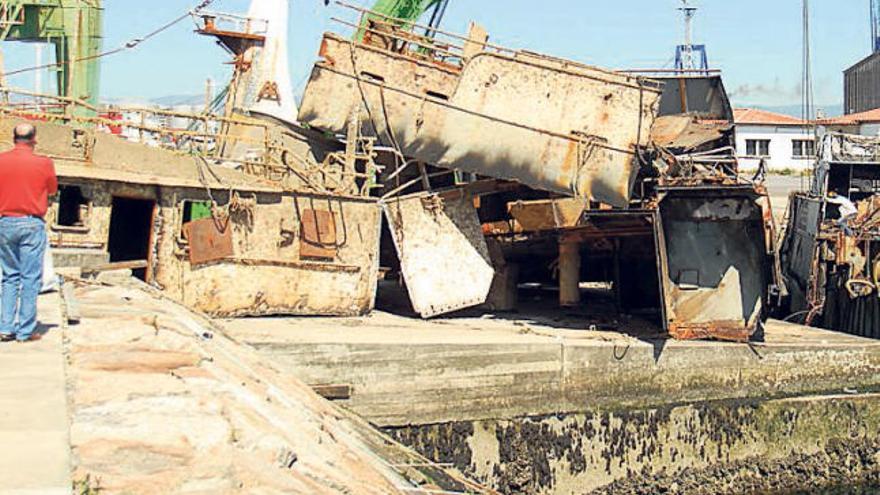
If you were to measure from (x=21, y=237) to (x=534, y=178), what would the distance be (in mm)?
9995

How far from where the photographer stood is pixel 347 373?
12.9 meters

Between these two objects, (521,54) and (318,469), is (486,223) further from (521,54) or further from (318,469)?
(318,469)

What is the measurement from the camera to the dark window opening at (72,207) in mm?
13273

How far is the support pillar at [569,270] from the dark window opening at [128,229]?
6.74 meters

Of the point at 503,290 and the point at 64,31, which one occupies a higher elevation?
the point at 64,31

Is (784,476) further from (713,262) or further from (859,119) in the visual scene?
(859,119)

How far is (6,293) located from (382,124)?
34.3ft

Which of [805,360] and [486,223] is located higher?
[486,223]

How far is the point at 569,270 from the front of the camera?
17.5 m

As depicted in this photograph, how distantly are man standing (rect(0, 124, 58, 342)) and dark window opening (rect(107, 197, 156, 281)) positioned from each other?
8010 millimetres

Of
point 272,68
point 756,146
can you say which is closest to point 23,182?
point 272,68

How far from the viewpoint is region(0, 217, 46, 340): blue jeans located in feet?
23.0

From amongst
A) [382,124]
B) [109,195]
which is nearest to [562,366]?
[382,124]

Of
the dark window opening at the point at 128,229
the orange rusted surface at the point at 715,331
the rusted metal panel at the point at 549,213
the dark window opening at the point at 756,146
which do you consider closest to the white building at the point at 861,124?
the dark window opening at the point at 756,146
